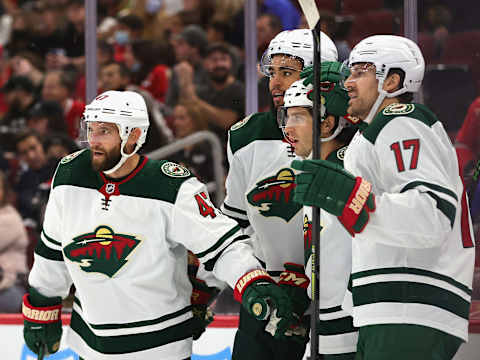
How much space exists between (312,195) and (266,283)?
0.44 m

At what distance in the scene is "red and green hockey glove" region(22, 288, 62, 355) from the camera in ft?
7.92

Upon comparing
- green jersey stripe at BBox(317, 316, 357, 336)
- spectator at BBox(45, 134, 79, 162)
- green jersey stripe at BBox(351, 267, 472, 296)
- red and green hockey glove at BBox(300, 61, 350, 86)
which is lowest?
green jersey stripe at BBox(317, 316, 357, 336)

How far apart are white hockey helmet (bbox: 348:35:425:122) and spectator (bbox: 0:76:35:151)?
301 centimetres

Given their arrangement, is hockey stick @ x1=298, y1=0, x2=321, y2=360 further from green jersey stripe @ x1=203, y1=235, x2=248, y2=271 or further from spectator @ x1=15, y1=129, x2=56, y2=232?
spectator @ x1=15, y1=129, x2=56, y2=232

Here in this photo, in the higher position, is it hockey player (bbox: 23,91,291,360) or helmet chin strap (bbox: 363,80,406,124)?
helmet chin strap (bbox: 363,80,406,124)

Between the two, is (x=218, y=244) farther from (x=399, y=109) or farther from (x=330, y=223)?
(x=399, y=109)

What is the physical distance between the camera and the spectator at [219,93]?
13.5 feet

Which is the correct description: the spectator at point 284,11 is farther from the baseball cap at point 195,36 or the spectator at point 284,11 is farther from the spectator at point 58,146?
the spectator at point 58,146

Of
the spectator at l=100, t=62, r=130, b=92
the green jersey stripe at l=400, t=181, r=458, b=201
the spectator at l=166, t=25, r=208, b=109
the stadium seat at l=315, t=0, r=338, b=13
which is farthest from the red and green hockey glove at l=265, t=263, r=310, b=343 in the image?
the spectator at l=100, t=62, r=130, b=92

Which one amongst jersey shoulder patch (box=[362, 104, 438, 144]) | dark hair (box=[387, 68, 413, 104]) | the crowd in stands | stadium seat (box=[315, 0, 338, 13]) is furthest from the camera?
the crowd in stands

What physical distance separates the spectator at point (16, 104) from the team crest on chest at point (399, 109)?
3.12m

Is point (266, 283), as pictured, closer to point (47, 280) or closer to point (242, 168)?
point (242, 168)

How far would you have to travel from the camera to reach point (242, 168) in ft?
8.45

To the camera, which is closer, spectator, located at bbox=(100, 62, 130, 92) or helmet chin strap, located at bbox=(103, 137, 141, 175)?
helmet chin strap, located at bbox=(103, 137, 141, 175)
